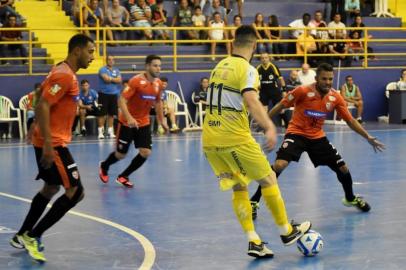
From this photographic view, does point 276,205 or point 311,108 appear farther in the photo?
point 311,108

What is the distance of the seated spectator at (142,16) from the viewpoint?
2706 cm

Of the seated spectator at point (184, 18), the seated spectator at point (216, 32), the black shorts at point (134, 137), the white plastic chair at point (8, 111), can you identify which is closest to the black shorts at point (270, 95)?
the seated spectator at point (216, 32)

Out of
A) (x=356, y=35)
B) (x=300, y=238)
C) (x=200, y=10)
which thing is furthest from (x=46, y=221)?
(x=356, y=35)

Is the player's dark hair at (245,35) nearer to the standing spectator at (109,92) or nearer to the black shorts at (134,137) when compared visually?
the black shorts at (134,137)

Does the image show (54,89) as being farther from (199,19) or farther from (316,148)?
(199,19)

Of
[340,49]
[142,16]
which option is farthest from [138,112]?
[340,49]

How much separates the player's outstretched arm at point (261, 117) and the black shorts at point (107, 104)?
15.3 m

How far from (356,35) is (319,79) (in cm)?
1831

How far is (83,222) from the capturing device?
36.6ft

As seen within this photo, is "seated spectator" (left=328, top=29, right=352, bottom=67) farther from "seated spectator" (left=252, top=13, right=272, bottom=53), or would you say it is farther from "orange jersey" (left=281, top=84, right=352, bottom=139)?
"orange jersey" (left=281, top=84, right=352, bottom=139)

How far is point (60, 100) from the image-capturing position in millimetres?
8961

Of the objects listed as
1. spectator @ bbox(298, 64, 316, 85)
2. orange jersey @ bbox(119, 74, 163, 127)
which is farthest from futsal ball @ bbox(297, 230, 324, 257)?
spectator @ bbox(298, 64, 316, 85)

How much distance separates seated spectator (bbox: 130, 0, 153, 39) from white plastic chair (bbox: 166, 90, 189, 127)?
224 cm

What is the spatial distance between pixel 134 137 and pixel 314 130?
Result: 388 cm
